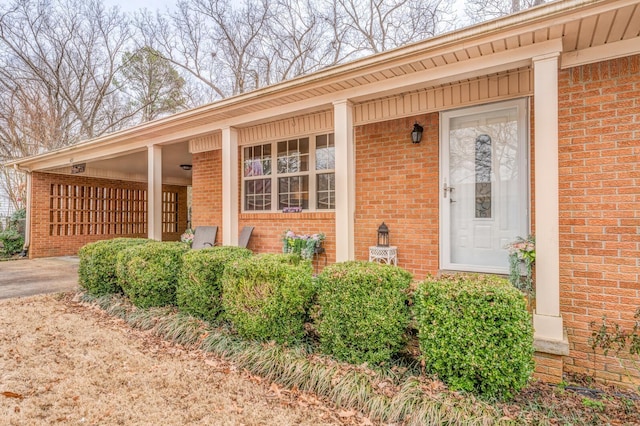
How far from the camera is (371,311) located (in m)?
2.92

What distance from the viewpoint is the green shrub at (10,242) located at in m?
10.5

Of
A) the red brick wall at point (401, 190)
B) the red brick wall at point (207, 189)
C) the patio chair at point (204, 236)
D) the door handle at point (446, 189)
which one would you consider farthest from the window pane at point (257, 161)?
the door handle at point (446, 189)

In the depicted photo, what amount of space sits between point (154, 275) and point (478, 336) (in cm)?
378

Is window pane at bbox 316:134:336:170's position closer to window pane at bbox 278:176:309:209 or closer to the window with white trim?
the window with white trim

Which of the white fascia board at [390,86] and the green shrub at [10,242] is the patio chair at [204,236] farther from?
the green shrub at [10,242]

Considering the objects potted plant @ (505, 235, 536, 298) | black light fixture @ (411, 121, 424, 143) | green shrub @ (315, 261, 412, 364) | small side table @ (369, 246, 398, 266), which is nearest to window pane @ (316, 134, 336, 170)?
black light fixture @ (411, 121, 424, 143)

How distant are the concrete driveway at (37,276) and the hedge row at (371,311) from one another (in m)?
3.57

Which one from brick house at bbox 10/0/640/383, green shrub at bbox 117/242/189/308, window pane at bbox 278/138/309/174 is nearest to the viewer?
brick house at bbox 10/0/640/383

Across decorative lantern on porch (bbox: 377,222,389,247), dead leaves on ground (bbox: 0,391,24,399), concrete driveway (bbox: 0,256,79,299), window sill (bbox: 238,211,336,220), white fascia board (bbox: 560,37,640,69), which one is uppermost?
white fascia board (bbox: 560,37,640,69)

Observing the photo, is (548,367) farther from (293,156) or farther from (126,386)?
(293,156)

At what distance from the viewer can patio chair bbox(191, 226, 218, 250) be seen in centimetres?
698

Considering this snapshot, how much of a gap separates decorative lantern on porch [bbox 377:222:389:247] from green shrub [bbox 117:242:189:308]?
8.87 ft

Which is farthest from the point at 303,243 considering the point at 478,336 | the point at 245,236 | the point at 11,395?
the point at 11,395

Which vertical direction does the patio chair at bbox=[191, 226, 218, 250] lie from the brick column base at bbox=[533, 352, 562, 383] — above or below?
above
